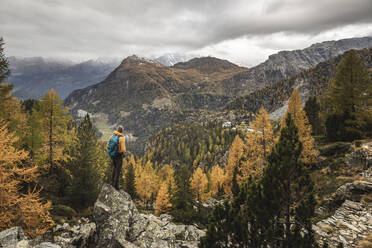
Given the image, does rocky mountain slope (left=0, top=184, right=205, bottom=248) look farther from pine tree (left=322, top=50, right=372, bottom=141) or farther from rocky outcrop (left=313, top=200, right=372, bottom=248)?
pine tree (left=322, top=50, right=372, bottom=141)

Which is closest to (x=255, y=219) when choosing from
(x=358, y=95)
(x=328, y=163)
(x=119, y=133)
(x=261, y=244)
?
(x=261, y=244)

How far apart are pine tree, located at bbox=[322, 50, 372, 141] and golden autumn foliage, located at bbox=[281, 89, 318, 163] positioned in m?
4.04

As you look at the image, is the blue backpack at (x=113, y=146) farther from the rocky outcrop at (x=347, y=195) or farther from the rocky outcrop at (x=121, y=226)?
the rocky outcrop at (x=347, y=195)

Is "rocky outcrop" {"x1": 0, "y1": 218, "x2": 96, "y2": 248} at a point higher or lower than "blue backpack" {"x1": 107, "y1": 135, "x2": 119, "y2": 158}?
lower

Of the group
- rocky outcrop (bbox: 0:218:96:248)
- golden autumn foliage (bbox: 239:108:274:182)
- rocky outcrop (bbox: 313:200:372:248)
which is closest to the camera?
rocky outcrop (bbox: 0:218:96:248)

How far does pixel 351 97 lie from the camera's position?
24391mm

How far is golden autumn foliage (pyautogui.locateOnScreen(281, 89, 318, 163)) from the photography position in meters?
21.7

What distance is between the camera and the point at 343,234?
37.1ft

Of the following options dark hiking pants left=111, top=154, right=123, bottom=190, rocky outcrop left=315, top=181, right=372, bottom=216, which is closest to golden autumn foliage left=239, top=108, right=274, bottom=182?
rocky outcrop left=315, top=181, right=372, bottom=216

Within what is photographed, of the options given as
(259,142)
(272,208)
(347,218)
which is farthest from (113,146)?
(259,142)

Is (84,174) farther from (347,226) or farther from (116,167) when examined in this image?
(347,226)

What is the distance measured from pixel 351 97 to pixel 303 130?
8363mm

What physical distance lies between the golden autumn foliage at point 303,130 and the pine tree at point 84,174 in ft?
91.7

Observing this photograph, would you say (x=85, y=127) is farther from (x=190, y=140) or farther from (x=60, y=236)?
(x=190, y=140)
